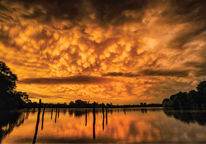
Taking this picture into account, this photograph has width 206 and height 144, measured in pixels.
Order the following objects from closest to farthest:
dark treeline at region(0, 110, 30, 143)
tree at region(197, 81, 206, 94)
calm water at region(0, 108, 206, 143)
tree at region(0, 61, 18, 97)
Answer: calm water at region(0, 108, 206, 143) < dark treeline at region(0, 110, 30, 143) < tree at region(0, 61, 18, 97) < tree at region(197, 81, 206, 94)

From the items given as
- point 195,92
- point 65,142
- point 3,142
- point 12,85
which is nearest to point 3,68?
point 12,85

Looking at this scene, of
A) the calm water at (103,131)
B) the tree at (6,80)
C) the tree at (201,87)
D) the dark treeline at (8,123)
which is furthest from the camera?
the tree at (201,87)

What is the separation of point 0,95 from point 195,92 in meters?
109

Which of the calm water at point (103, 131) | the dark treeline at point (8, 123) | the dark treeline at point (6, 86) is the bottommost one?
the calm water at point (103, 131)

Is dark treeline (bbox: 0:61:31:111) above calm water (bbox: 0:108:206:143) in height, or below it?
above

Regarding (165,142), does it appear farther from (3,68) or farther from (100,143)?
(3,68)

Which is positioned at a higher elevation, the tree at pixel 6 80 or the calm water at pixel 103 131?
the tree at pixel 6 80

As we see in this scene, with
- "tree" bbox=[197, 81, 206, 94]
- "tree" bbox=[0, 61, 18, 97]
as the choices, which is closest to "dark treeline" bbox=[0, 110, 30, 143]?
"tree" bbox=[0, 61, 18, 97]

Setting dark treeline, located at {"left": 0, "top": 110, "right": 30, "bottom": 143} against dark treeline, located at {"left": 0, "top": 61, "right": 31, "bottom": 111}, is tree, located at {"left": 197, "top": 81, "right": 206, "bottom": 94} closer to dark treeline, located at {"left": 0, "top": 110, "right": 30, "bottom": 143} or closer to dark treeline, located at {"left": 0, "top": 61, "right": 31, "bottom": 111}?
dark treeline, located at {"left": 0, "top": 110, "right": 30, "bottom": 143}

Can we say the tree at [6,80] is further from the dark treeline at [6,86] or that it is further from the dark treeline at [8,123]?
the dark treeline at [8,123]

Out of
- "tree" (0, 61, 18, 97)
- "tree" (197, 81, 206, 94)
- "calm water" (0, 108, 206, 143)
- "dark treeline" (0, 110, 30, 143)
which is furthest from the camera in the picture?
"tree" (197, 81, 206, 94)

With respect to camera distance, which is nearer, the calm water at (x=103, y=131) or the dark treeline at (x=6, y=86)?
the calm water at (x=103, y=131)

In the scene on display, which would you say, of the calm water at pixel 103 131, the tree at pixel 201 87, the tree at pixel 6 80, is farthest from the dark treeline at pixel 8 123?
the tree at pixel 201 87

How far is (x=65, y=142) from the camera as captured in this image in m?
16.5
